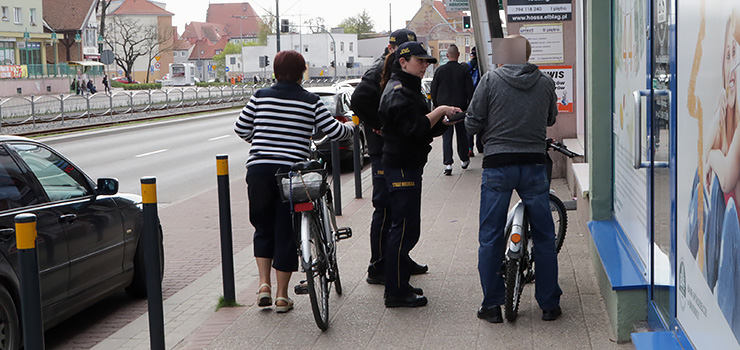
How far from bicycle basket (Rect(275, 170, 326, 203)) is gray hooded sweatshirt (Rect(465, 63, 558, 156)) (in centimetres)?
104

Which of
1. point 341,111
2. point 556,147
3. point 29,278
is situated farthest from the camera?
point 341,111

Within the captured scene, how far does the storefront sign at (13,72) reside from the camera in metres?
61.4

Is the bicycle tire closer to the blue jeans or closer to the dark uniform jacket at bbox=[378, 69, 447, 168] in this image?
the blue jeans

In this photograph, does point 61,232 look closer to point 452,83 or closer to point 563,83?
point 563,83

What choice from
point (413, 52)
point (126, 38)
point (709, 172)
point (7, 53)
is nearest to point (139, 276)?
point (413, 52)

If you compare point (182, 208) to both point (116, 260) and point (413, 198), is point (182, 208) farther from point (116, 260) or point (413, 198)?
point (413, 198)

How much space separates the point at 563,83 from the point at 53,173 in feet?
26.8

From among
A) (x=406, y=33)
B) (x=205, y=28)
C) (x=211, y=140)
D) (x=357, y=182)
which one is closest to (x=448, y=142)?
(x=357, y=182)

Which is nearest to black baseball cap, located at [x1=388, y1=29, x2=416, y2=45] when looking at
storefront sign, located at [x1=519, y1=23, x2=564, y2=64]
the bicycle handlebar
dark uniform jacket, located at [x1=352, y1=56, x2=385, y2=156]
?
dark uniform jacket, located at [x1=352, y1=56, x2=385, y2=156]

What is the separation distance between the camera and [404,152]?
5.95 metres

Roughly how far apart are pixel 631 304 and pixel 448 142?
903cm

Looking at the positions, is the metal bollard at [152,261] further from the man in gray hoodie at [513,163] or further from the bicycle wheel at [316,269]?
the man in gray hoodie at [513,163]

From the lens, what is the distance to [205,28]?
611 feet

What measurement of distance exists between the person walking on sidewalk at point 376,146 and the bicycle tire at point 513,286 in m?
1.09
